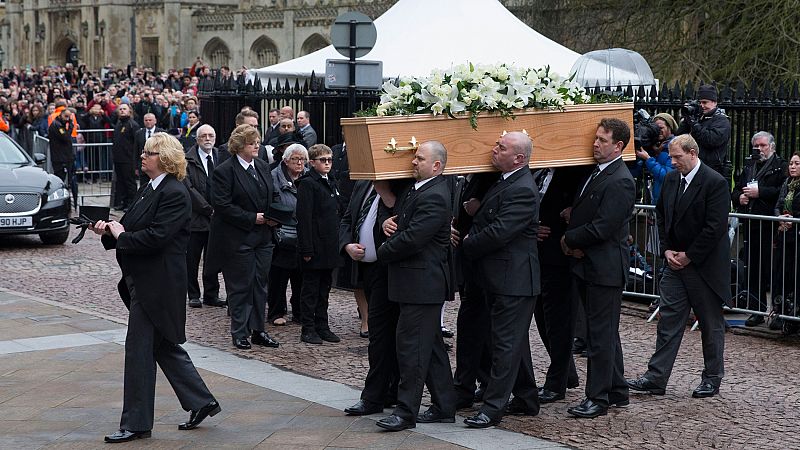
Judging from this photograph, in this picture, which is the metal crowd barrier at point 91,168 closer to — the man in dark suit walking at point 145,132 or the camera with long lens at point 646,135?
the man in dark suit walking at point 145,132

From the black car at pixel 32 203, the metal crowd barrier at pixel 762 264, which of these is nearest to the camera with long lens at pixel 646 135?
the metal crowd barrier at pixel 762 264

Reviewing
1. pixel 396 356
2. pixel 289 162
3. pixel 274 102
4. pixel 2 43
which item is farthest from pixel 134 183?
pixel 2 43

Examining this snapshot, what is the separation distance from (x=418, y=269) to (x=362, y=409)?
3.56 ft

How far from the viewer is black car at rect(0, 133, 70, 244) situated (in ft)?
56.3

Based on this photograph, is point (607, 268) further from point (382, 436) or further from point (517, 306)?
point (382, 436)

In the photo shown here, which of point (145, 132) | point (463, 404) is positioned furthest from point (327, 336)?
point (145, 132)

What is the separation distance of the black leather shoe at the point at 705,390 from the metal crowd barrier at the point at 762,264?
1964mm

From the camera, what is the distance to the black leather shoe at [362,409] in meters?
8.22

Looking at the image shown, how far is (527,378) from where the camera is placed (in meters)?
8.27

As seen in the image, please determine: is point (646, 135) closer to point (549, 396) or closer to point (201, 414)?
point (549, 396)

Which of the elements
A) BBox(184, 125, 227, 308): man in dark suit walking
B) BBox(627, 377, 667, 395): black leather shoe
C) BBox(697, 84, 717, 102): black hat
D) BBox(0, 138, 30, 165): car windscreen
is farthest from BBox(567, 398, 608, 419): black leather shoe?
BBox(0, 138, 30, 165): car windscreen

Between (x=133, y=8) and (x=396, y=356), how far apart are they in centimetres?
7449

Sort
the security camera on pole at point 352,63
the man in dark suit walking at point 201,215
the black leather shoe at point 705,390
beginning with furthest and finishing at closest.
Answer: the security camera on pole at point 352,63 < the man in dark suit walking at point 201,215 < the black leather shoe at point 705,390

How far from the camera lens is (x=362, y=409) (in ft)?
27.0
